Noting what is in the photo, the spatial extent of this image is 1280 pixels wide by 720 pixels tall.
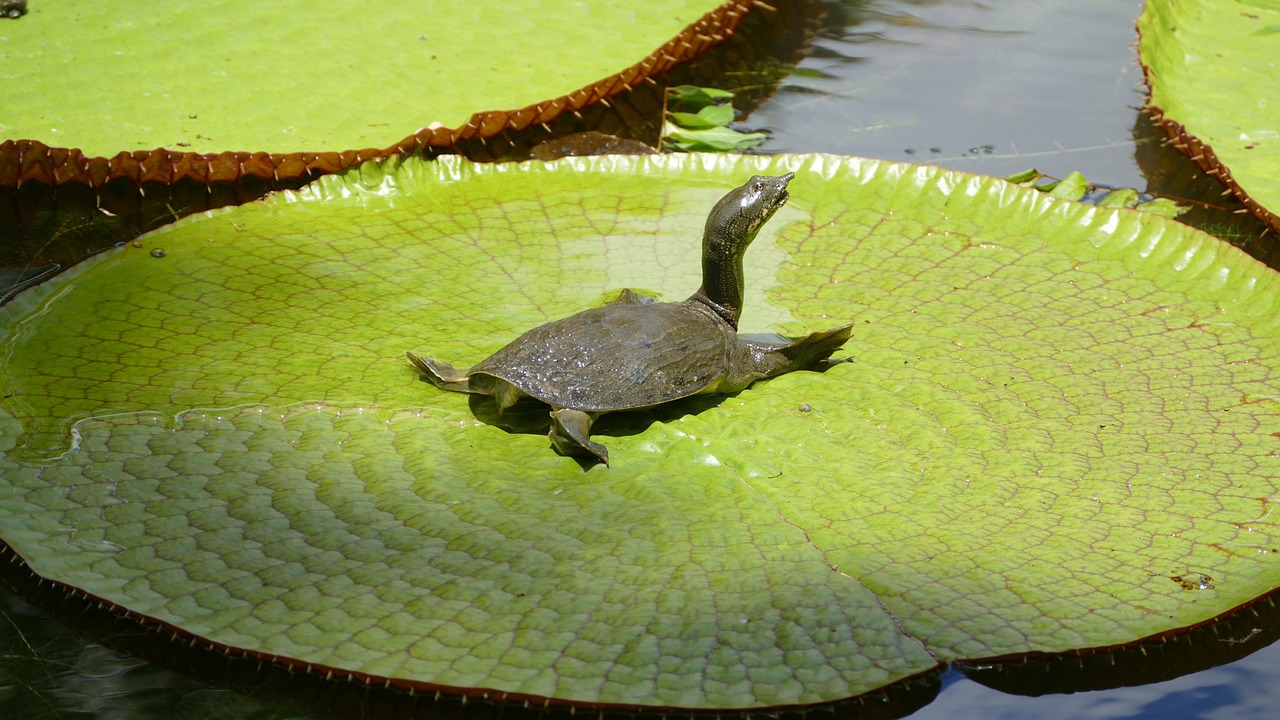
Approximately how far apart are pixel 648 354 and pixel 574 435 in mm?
468

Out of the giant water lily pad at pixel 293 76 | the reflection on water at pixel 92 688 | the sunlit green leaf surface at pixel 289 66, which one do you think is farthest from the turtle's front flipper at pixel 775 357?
the sunlit green leaf surface at pixel 289 66

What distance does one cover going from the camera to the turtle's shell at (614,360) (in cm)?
344

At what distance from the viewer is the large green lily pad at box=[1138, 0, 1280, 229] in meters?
4.89

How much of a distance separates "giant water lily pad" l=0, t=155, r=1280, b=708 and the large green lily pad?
820 millimetres

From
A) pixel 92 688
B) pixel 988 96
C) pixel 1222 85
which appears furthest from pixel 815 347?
pixel 1222 85

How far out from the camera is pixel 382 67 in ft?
18.0

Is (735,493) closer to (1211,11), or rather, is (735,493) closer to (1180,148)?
(1180,148)

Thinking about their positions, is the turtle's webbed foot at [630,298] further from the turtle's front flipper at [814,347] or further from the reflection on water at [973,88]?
the reflection on water at [973,88]

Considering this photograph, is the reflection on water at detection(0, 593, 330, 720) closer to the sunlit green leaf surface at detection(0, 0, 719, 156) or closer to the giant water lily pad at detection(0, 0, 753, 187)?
the giant water lily pad at detection(0, 0, 753, 187)

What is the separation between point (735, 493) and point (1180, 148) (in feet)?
11.2

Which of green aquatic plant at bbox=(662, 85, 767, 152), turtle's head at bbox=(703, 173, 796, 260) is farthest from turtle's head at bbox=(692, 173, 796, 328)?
green aquatic plant at bbox=(662, 85, 767, 152)

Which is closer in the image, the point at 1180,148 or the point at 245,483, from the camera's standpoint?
the point at 245,483

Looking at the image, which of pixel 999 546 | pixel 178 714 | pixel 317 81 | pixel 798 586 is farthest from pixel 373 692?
pixel 317 81

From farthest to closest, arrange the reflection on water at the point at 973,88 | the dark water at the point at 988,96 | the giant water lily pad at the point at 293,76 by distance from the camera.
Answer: the reflection on water at the point at 973,88
the dark water at the point at 988,96
the giant water lily pad at the point at 293,76
